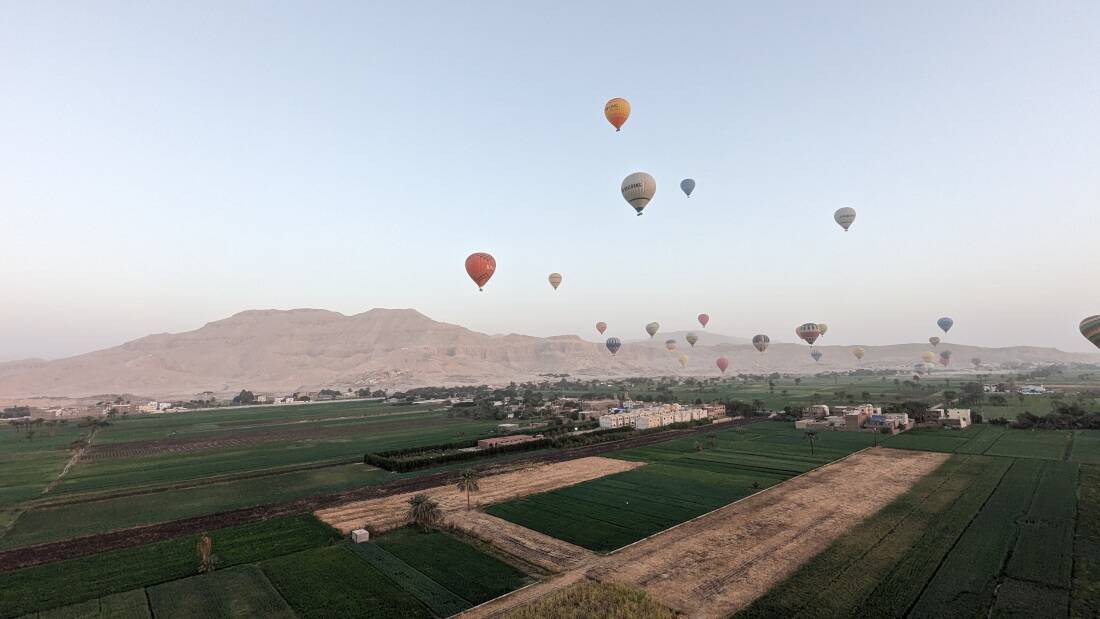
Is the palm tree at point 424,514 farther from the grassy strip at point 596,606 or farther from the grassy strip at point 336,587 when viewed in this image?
the grassy strip at point 596,606

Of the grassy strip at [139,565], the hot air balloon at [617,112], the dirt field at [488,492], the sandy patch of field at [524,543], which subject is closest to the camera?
the grassy strip at [139,565]

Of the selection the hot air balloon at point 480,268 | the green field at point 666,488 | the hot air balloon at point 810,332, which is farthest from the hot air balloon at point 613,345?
the hot air balloon at point 480,268

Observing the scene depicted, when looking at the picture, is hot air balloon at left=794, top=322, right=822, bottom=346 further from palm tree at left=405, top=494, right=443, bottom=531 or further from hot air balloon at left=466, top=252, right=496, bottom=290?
palm tree at left=405, top=494, right=443, bottom=531

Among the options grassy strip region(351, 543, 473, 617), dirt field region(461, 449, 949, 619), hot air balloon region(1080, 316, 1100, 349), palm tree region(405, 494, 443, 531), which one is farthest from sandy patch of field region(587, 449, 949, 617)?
hot air balloon region(1080, 316, 1100, 349)

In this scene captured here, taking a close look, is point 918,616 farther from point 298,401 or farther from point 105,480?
point 298,401

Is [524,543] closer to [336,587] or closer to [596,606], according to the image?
[596,606]

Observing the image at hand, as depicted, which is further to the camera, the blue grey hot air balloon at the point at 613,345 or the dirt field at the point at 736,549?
the blue grey hot air balloon at the point at 613,345

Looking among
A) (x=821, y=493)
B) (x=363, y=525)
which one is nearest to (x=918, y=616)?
(x=821, y=493)
